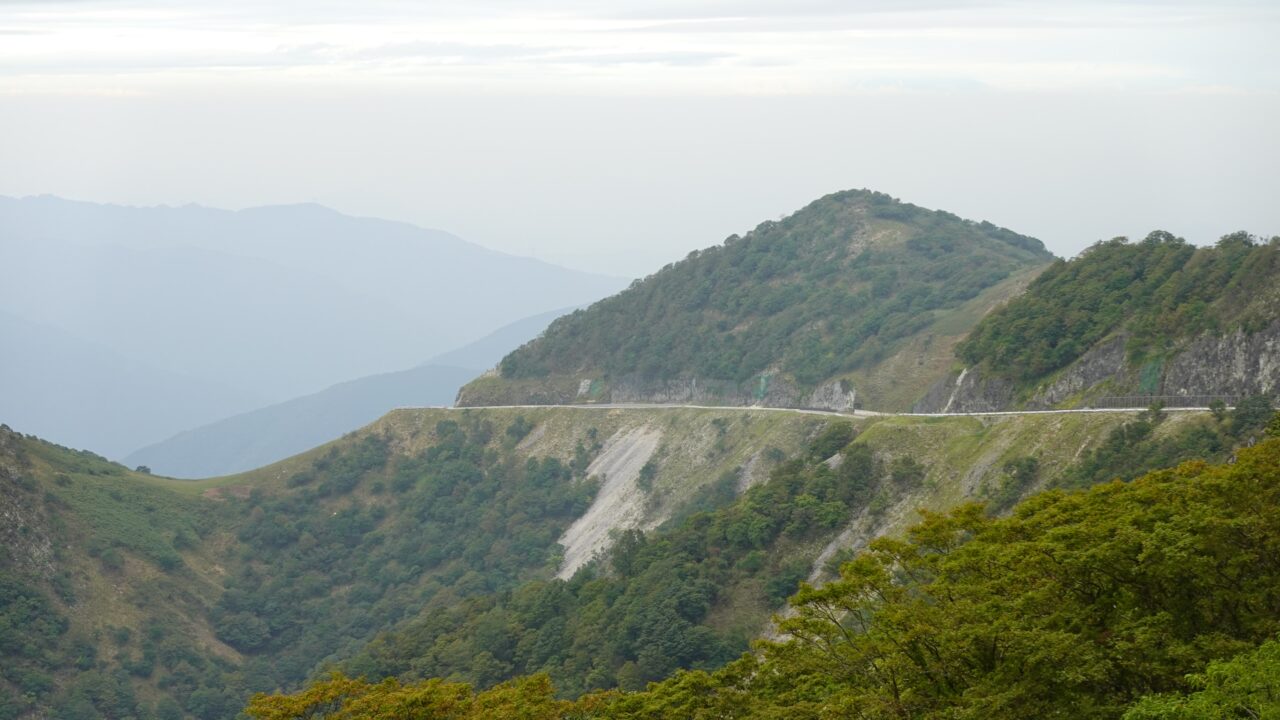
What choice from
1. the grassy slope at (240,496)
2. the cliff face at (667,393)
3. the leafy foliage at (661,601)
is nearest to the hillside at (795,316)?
the cliff face at (667,393)

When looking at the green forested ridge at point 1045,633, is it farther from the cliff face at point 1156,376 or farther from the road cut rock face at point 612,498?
the road cut rock face at point 612,498

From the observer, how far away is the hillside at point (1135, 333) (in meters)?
70.1

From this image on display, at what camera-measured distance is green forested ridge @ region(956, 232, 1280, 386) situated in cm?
7319

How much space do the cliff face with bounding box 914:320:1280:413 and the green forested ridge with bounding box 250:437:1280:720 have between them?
1095 inches

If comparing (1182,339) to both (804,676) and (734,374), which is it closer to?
(804,676)

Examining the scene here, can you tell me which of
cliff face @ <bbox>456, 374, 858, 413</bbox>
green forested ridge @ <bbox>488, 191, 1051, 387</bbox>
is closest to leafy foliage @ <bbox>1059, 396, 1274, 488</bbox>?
cliff face @ <bbox>456, 374, 858, 413</bbox>

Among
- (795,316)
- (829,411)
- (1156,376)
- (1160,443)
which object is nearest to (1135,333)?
(1156,376)

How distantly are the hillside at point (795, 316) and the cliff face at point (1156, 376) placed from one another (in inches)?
774

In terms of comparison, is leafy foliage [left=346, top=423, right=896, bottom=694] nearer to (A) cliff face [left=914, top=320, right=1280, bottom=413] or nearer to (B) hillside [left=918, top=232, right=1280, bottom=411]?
(A) cliff face [left=914, top=320, right=1280, bottom=413]

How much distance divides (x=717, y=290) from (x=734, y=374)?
68.0 ft

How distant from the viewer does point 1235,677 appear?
94.0 feet

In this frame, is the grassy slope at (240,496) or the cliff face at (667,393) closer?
the grassy slope at (240,496)

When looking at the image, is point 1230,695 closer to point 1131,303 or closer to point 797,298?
point 1131,303

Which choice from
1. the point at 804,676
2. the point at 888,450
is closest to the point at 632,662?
the point at 888,450
